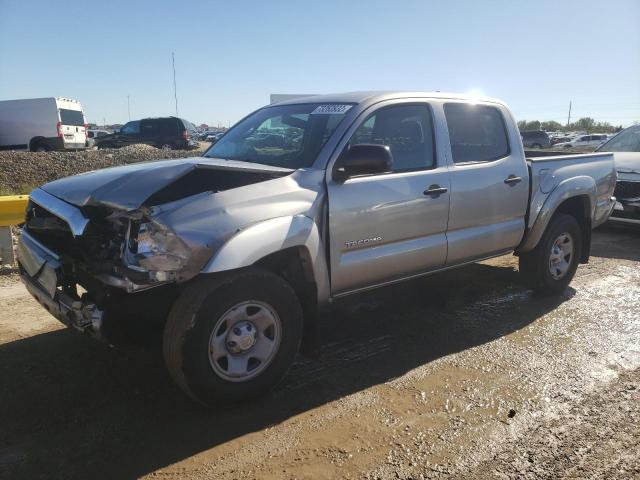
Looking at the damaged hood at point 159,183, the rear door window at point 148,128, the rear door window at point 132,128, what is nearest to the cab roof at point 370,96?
the damaged hood at point 159,183

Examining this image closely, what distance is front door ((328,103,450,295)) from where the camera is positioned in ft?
11.6

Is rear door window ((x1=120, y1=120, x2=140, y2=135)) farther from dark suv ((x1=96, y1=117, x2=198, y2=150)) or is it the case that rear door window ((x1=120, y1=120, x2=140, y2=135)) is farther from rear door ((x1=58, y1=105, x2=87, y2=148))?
rear door ((x1=58, y1=105, x2=87, y2=148))

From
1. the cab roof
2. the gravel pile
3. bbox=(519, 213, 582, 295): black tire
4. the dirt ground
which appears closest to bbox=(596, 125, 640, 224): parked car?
bbox=(519, 213, 582, 295): black tire

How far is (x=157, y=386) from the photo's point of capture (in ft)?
11.1

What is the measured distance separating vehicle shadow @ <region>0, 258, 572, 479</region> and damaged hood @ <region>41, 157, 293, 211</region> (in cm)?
121

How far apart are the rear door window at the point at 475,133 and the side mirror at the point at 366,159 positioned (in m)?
1.14

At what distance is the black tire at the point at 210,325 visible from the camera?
284cm

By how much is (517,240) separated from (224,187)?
303cm

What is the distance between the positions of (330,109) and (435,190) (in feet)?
3.37

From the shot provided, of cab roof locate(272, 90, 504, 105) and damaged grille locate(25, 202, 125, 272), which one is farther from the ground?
cab roof locate(272, 90, 504, 105)

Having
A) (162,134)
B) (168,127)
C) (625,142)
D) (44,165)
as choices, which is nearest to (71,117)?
(162,134)

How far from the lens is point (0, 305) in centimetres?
476

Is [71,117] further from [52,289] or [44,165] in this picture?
[52,289]

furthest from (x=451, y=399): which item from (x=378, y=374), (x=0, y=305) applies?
(x=0, y=305)
